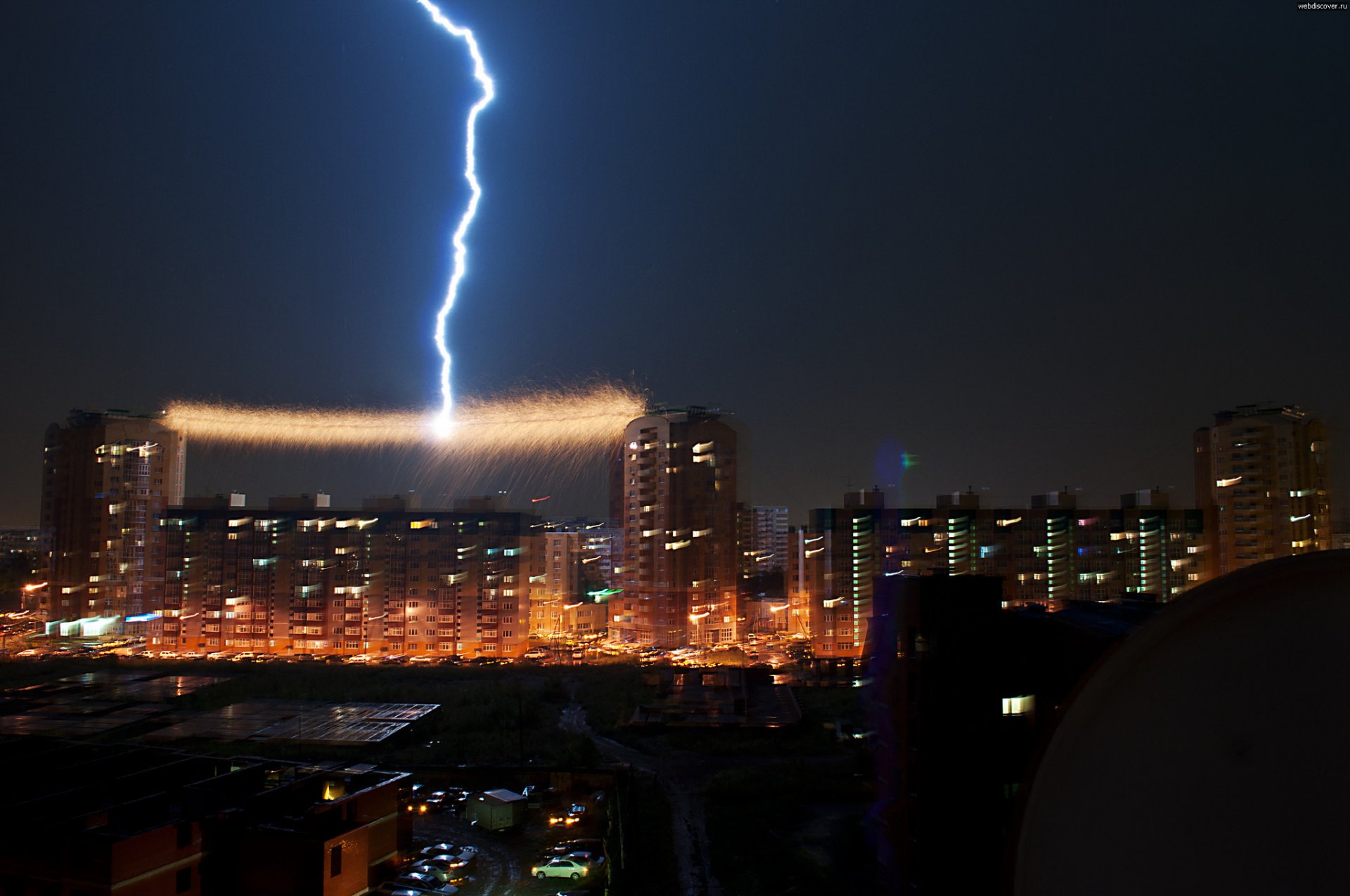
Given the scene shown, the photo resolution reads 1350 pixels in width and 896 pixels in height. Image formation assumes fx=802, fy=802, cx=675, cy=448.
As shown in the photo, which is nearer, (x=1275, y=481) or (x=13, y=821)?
(x=13, y=821)

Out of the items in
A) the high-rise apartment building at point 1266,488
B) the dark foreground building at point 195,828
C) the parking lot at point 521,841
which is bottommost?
the parking lot at point 521,841


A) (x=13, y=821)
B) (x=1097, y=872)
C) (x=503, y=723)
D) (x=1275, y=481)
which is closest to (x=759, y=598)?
(x=1275, y=481)

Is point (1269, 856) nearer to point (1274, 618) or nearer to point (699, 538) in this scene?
point (1274, 618)

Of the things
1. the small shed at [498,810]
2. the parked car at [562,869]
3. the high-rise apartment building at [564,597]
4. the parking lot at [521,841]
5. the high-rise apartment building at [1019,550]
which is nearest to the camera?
the parking lot at [521,841]

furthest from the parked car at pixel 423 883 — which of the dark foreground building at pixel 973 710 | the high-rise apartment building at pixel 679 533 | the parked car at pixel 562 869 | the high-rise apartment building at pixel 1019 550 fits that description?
the high-rise apartment building at pixel 679 533

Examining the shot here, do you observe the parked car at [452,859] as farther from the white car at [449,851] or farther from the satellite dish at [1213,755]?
the satellite dish at [1213,755]

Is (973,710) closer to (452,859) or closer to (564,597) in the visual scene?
(452,859)
